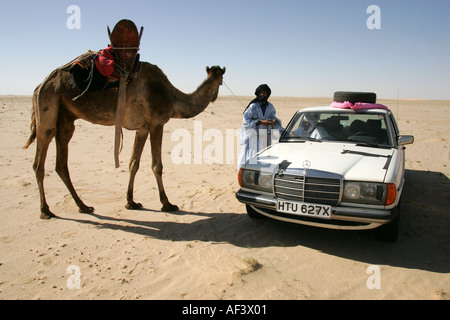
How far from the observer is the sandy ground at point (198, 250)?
351 cm

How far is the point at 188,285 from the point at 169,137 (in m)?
11.9

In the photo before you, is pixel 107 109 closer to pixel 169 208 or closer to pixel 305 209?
pixel 169 208

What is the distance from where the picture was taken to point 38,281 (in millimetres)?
3715

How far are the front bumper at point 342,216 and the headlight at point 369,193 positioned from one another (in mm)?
106

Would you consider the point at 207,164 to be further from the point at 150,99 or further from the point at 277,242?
the point at 277,242

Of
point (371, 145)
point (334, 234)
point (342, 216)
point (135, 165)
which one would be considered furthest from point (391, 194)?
point (135, 165)

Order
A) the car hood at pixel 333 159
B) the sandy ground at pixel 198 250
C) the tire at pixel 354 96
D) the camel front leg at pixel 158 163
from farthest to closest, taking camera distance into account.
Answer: the tire at pixel 354 96 < the camel front leg at pixel 158 163 < the car hood at pixel 333 159 < the sandy ground at pixel 198 250

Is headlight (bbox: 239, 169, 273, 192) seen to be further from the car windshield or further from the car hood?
the car windshield

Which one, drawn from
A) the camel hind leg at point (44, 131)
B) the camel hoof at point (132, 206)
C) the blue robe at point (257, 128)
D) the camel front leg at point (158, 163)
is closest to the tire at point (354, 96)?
the blue robe at point (257, 128)

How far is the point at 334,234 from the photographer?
4805 millimetres

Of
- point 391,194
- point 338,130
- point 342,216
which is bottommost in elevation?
point 342,216

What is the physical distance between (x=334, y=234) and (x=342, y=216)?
3.22 feet

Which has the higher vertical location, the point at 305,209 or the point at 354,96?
the point at 354,96

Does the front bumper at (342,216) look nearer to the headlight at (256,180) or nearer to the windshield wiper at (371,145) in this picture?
the headlight at (256,180)
